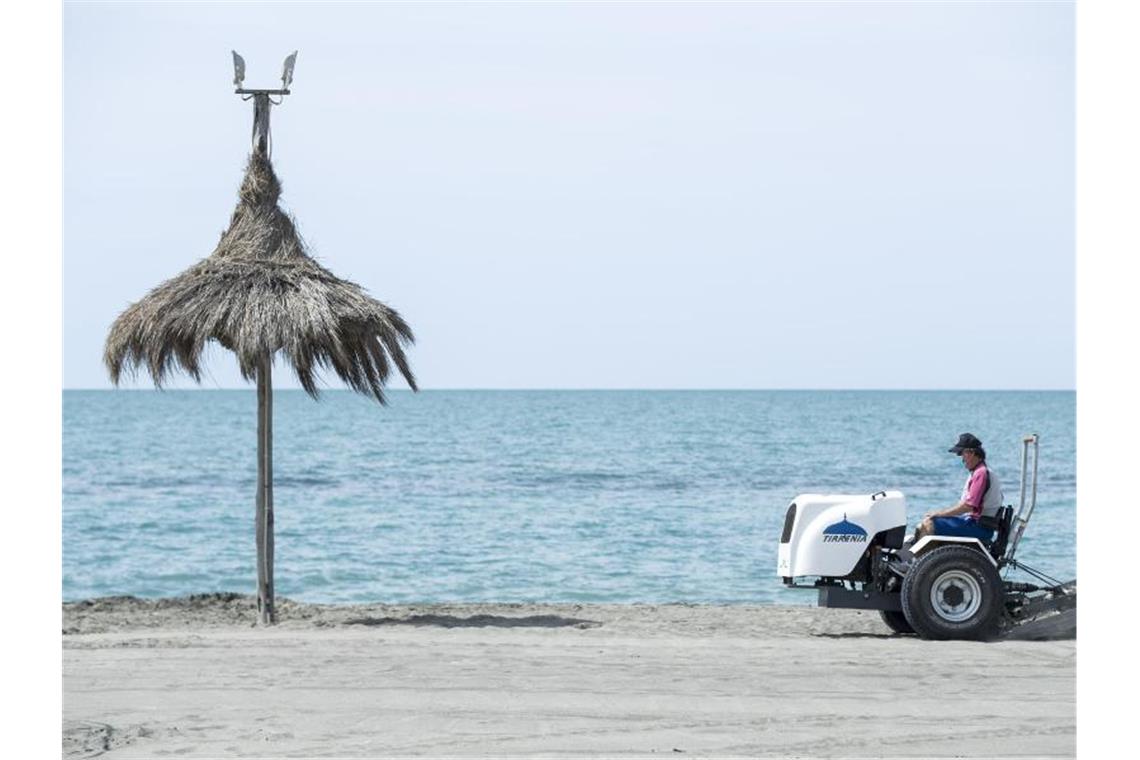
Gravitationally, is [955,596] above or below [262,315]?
below

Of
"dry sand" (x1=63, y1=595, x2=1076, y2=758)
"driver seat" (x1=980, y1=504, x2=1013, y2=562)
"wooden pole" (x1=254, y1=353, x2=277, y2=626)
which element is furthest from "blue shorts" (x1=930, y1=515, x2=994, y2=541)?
"wooden pole" (x1=254, y1=353, x2=277, y2=626)

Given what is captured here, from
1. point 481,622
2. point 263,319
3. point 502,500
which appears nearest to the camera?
point 263,319

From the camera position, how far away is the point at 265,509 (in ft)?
37.2

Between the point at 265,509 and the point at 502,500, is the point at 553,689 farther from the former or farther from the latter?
the point at 502,500

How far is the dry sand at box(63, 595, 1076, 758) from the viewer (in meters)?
7.23

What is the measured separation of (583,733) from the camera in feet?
24.3

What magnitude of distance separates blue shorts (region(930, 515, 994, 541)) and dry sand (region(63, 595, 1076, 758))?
0.72 meters

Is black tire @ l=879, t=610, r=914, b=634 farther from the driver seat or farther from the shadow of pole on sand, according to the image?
the shadow of pole on sand

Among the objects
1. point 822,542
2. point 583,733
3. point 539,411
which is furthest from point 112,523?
point 539,411

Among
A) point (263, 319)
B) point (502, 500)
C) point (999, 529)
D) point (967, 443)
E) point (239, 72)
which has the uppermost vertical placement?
point (239, 72)

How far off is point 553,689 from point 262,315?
378cm

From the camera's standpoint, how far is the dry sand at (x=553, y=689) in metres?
7.23

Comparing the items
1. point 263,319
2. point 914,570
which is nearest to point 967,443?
point 914,570

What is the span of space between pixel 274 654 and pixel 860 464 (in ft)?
112
